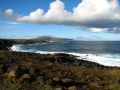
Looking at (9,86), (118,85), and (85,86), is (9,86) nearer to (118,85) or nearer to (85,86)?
(85,86)

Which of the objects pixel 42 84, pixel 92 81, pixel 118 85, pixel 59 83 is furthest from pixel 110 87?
pixel 42 84

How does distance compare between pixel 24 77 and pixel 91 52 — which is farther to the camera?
pixel 91 52

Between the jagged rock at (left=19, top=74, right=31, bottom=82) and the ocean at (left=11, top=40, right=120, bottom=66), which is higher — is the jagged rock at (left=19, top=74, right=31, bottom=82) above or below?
above

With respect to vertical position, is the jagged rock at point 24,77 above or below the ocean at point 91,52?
above

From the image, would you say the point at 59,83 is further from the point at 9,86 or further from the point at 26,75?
the point at 9,86

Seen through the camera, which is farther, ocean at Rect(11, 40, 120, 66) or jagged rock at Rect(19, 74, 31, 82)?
ocean at Rect(11, 40, 120, 66)

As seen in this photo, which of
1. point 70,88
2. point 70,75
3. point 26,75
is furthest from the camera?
point 70,75

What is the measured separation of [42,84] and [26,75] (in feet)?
4.88

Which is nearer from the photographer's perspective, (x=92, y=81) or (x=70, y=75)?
(x=92, y=81)

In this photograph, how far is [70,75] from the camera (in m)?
22.0

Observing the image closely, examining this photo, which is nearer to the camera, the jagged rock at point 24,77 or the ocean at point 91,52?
the jagged rock at point 24,77

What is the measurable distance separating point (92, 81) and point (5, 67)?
22.1ft

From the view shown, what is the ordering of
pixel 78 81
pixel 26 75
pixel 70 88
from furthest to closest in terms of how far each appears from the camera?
pixel 78 81 → pixel 26 75 → pixel 70 88

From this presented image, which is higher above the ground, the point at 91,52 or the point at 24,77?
the point at 24,77
